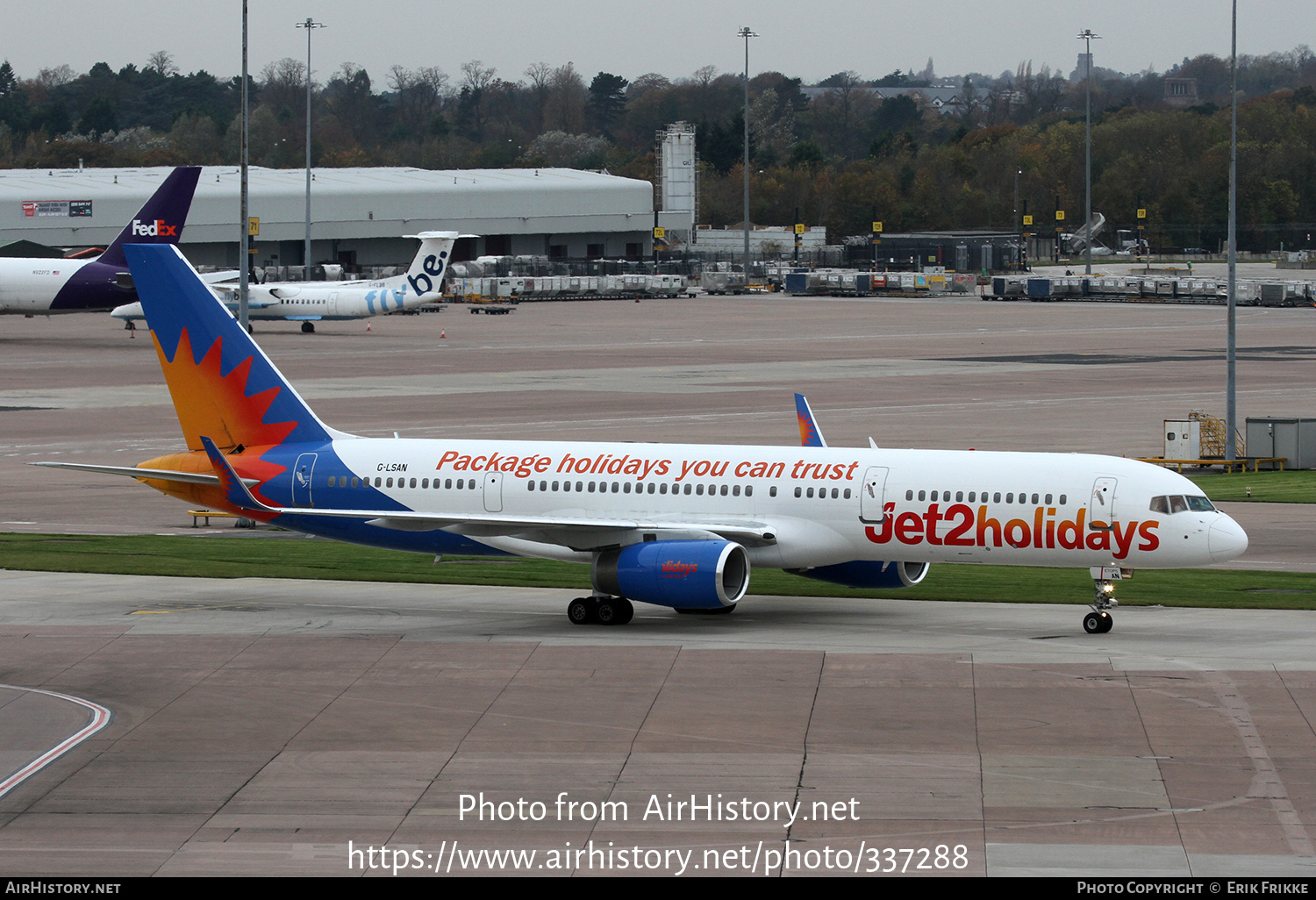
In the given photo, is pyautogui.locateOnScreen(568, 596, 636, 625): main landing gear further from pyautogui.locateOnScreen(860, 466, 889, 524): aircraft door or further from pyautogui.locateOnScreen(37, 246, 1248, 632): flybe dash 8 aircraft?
pyautogui.locateOnScreen(860, 466, 889, 524): aircraft door

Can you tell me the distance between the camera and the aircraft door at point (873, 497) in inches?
1303

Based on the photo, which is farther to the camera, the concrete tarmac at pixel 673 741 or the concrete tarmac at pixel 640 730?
the concrete tarmac at pixel 640 730

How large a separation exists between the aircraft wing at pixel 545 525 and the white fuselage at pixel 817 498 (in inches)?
2.8

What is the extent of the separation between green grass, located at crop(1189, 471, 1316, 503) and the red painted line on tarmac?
3539cm

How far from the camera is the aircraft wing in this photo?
33.5 m

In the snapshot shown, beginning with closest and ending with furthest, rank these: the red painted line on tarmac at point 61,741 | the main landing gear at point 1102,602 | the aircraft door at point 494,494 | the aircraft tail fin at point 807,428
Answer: the red painted line on tarmac at point 61,741, the main landing gear at point 1102,602, the aircraft door at point 494,494, the aircraft tail fin at point 807,428

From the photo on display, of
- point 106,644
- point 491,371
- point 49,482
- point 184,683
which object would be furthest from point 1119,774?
point 491,371

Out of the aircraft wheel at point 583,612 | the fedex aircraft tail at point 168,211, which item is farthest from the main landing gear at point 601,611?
the fedex aircraft tail at point 168,211

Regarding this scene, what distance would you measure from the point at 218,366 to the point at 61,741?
13.5m

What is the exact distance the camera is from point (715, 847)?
1970cm

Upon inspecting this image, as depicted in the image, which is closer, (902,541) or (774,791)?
(774,791)

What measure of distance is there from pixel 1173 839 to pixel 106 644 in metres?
20.7

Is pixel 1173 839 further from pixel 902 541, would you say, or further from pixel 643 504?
pixel 643 504

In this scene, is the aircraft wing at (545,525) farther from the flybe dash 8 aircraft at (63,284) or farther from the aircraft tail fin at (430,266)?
the aircraft tail fin at (430,266)
